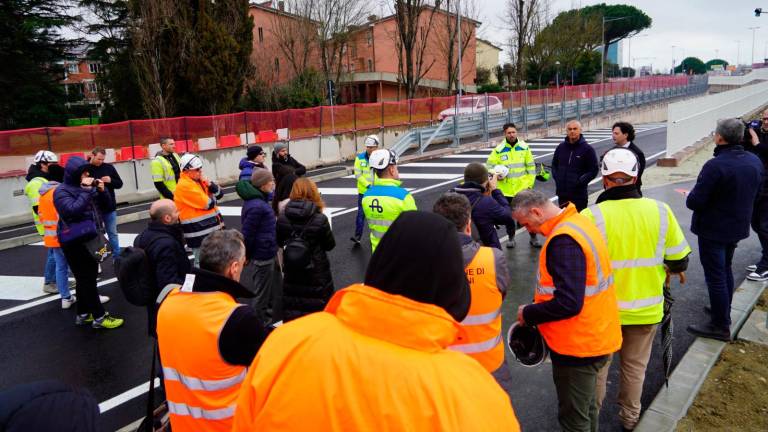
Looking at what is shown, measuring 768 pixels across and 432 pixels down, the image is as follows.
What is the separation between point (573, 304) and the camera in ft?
10.3

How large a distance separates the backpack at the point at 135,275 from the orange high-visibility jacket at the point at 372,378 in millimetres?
2944

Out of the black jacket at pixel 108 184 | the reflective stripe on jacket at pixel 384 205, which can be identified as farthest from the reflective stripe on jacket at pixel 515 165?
the black jacket at pixel 108 184

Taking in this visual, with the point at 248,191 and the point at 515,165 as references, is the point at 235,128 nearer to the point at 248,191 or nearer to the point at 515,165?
the point at 515,165

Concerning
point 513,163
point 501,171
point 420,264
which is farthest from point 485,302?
point 513,163

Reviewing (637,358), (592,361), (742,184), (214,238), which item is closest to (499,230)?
(742,184)

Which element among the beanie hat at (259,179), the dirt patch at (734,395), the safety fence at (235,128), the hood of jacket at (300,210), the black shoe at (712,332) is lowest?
the dirt patch at (734,395)

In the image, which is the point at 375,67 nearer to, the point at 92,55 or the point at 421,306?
the point at 92,55

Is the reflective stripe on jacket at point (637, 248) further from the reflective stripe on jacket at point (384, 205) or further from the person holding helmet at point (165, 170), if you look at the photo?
the person holding helmet at point (165, 170)

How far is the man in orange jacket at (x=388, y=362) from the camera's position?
4.75ft

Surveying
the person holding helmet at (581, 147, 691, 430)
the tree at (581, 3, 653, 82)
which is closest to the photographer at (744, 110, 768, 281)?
the person holding helmet at (581, 147, 691, 430)

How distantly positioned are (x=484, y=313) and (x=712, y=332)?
319 cm

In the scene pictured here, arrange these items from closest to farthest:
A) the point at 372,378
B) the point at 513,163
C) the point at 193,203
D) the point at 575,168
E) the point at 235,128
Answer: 1. the point at 372,378
2. the point at 193,203
3. the point at 575,168
4. the point at 513,163
5. the point at 235,128

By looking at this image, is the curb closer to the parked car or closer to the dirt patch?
the dirt patch

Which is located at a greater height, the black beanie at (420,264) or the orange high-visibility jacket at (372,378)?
the black beanie at (420,264)
